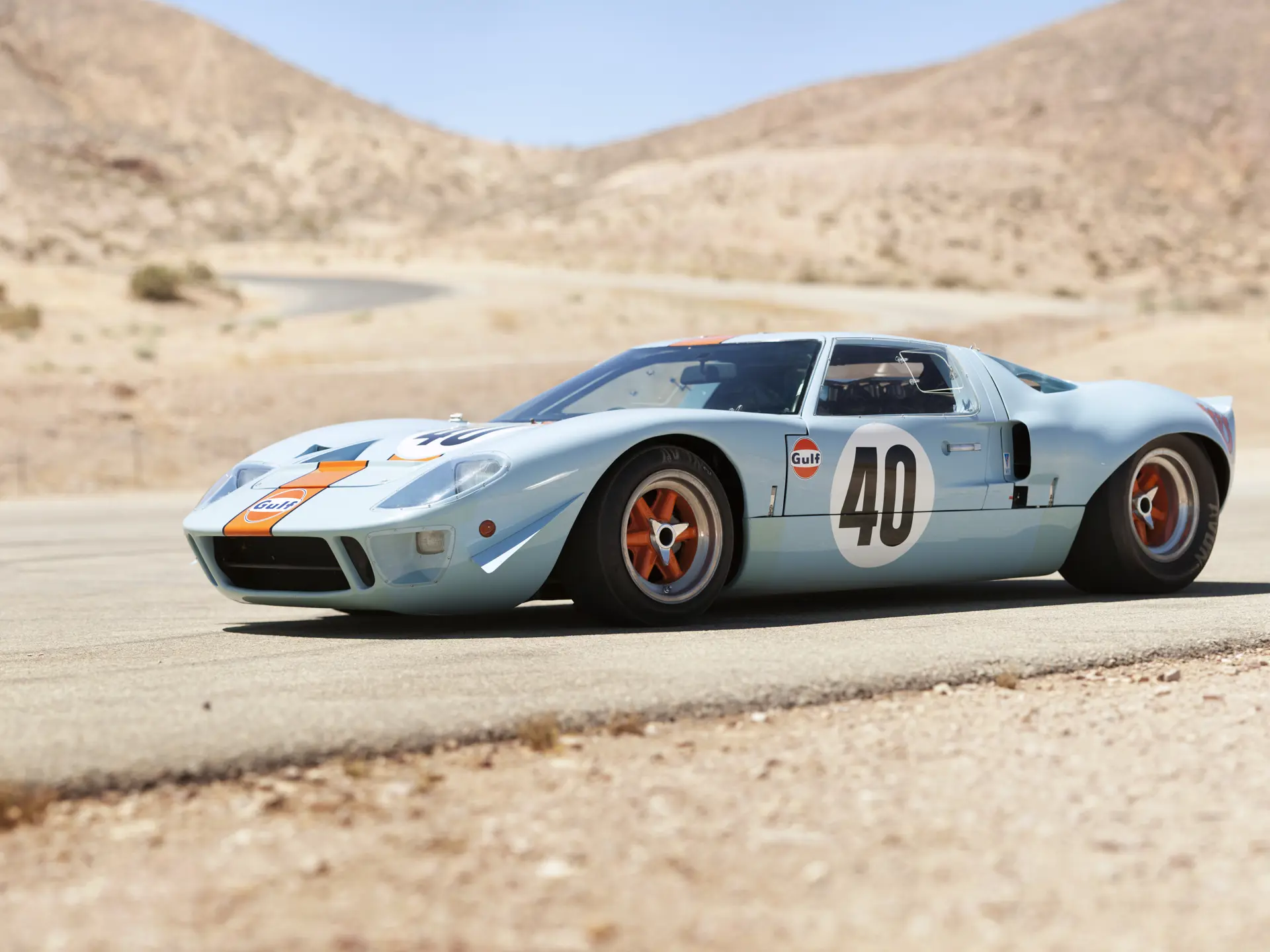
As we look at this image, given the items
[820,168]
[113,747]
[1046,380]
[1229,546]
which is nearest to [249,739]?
[113,747]

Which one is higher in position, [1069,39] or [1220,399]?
[1069,39]

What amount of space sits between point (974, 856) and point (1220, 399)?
19.1 ft

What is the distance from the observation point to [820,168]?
3081 inches

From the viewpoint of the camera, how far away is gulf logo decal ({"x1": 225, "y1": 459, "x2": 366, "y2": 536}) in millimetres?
6363

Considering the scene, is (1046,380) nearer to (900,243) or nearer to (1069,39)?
(900,243)

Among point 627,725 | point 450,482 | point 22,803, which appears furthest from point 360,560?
point 22,803

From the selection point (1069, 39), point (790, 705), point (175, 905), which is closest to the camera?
point (175, 905)

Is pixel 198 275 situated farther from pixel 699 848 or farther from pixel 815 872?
pixel 815 872

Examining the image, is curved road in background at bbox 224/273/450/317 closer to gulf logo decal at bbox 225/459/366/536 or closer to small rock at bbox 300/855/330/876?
gulf logo decal at bbox 225/459/366/536

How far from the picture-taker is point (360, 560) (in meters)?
6.09

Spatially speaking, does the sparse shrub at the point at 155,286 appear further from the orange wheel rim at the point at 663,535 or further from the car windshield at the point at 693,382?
the orange wheel rim at the point at 663,535

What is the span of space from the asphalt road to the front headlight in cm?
54

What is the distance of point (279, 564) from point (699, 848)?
3.37 m

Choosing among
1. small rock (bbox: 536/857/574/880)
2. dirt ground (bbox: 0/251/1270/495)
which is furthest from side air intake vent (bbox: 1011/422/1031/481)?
dirt ground (bbox: 0/251/1270/495)
